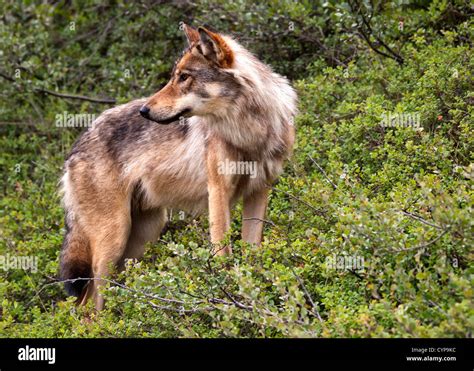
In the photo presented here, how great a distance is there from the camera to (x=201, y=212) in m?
7.50

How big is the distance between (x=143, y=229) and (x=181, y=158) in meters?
0.94

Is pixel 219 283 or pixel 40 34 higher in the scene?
pixel 40 34

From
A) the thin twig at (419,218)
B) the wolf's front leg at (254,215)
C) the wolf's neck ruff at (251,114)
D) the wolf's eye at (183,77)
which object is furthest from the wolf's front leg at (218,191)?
the thin twig at (419,218)

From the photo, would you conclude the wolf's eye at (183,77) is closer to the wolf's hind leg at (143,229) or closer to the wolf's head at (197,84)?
the wolf's head at (197,84)

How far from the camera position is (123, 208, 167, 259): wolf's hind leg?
7715mm

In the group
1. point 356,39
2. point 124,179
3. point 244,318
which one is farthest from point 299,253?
point 356,39

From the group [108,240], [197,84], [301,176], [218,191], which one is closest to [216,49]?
[197,84]

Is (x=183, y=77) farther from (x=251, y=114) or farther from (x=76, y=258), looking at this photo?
(x=76, y=258)

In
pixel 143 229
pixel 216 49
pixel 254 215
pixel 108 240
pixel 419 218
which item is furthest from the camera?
pixel 143 229

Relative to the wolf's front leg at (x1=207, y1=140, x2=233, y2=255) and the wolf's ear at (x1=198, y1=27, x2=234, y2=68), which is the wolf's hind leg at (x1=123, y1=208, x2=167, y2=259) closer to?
the wolf's front leg at (x1=207, y1=140, x2=233, y2=255)

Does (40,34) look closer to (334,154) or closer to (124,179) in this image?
(124,179)

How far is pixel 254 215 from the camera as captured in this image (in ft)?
22.6

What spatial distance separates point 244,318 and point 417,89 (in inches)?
148
